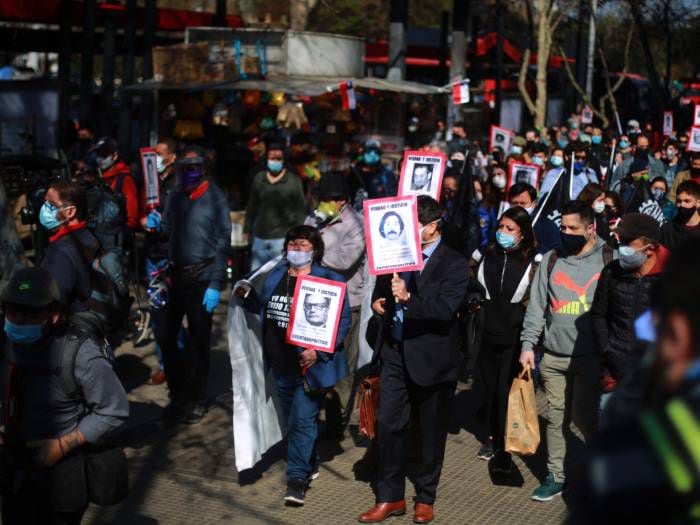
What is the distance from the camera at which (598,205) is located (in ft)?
32.1

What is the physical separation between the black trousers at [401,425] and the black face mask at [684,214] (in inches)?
111

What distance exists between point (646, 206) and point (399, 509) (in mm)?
4656

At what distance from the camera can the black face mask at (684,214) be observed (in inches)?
324

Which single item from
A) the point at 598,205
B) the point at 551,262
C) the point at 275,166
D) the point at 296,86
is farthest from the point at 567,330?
the point at 296,86

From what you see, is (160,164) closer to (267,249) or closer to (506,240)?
(267,249)

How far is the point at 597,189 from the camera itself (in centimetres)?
972

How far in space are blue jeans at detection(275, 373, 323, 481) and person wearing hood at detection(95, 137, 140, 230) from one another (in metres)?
3.77

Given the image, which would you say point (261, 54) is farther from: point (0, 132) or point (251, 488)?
point (251, 488)

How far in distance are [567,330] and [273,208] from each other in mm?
4832

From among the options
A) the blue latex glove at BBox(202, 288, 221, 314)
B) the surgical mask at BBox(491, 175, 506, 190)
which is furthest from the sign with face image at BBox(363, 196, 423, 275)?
the surgical mask at BBox(491, 175, 506, 190)

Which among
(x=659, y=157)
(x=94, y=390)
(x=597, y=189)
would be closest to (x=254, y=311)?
(x=94, y=390)

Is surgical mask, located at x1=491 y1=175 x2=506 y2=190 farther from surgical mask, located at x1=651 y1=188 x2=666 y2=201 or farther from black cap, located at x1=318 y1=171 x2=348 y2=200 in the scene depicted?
black cap, located at x1=318 y1=171 x2=348 y2=200

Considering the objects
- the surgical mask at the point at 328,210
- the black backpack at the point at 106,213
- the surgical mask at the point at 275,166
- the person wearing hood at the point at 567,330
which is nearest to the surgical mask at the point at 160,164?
the black backpack at the point at 106,213

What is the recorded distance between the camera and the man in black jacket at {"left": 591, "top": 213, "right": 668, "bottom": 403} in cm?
585
